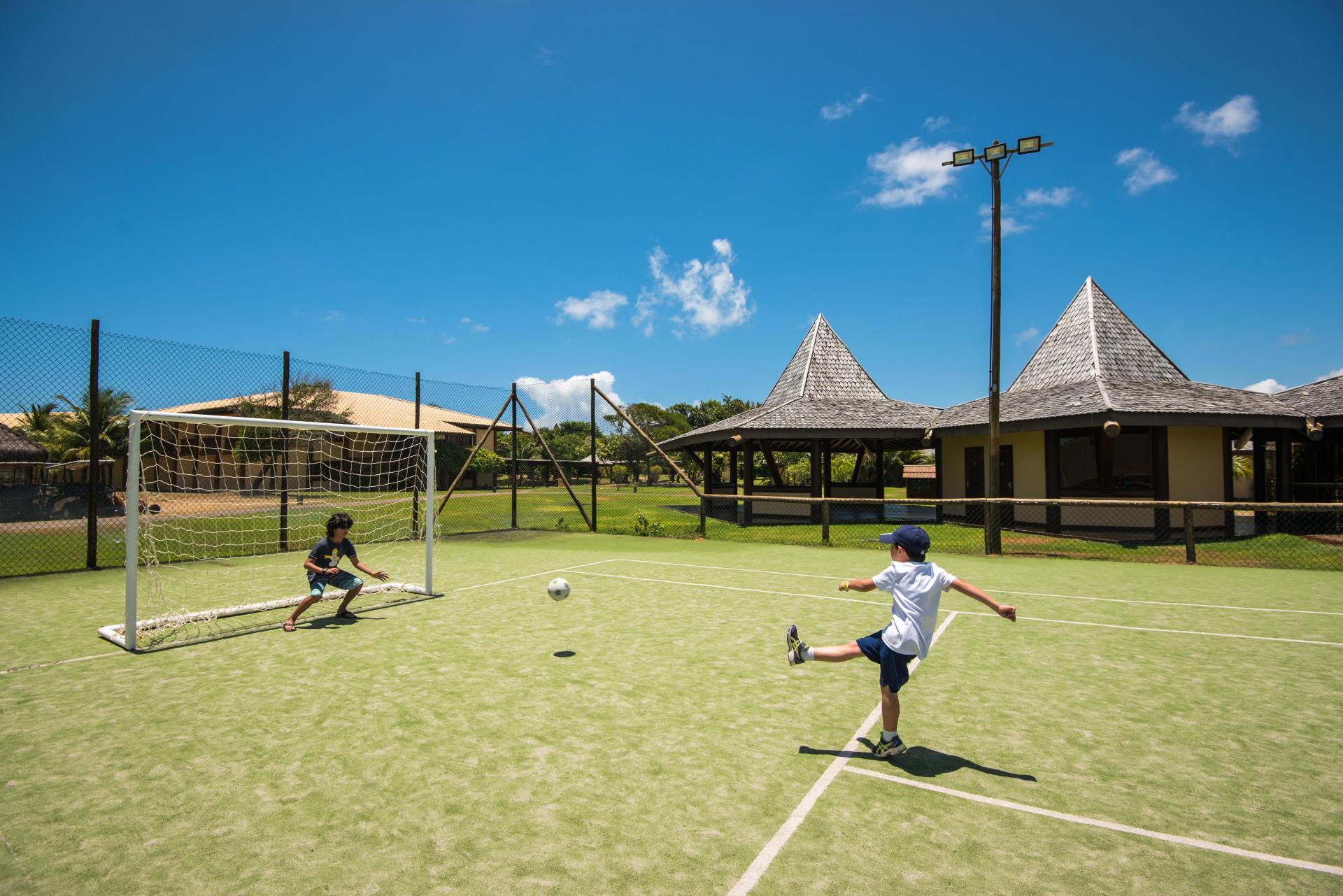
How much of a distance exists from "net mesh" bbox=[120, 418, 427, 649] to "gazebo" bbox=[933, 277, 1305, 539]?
667 inches

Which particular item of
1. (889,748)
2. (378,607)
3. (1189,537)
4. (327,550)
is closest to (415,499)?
(378,607)

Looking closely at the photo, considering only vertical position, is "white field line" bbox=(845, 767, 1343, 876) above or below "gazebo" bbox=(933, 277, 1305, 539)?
below

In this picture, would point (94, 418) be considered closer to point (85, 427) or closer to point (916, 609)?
point (85, 427)

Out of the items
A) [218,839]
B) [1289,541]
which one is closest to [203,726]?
[218,839]

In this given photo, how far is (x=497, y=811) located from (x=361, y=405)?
145 ft

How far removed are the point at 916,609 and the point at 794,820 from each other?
4.94 feet

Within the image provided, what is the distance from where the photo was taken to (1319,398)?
67.4 feet

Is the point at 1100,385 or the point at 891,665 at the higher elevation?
the point at 1100,385

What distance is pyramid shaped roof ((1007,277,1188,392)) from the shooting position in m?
22.1

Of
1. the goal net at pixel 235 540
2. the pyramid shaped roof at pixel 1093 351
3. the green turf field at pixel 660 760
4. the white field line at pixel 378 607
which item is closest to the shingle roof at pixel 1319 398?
the pyramid shaped roof at pixel 1093 351

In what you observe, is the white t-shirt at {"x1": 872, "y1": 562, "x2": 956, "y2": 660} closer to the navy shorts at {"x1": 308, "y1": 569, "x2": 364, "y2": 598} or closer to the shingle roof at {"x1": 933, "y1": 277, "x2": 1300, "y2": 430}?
the navy shorts at {"x1": 308, "y1": 569, "x2": 364, "y2": 598}

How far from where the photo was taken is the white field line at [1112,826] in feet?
10.7

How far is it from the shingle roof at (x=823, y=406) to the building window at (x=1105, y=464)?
4.68 metres

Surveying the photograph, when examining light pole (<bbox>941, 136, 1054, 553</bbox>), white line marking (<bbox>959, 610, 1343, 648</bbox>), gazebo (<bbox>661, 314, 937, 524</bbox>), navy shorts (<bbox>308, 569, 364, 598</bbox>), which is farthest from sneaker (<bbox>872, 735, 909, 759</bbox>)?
gazebo (<bbox>661, 314, 937, 524</bbox>)
